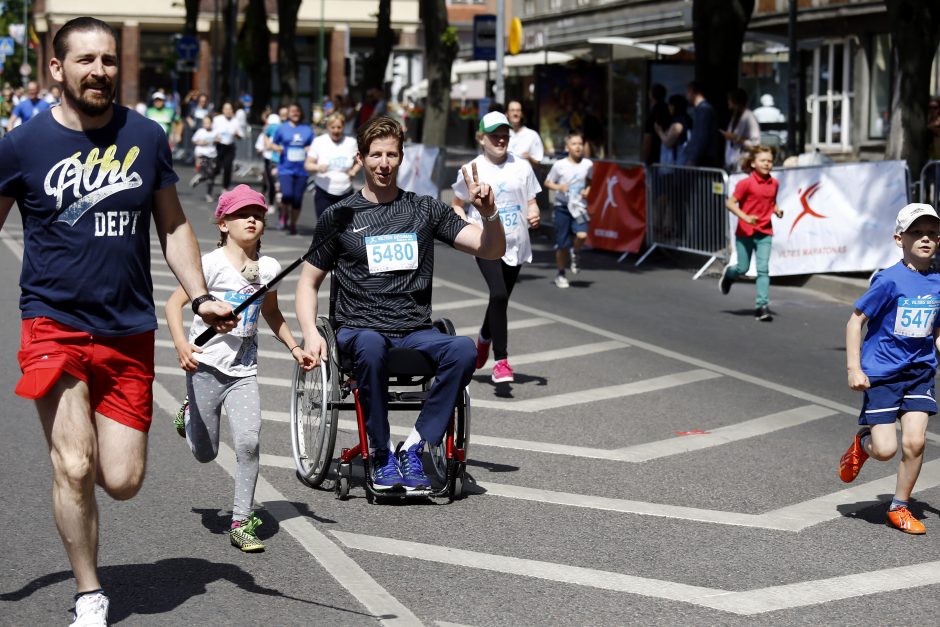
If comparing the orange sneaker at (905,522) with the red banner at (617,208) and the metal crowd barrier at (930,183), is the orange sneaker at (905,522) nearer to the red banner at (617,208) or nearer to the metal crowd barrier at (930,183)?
the metal crowd barrier at (930,183)

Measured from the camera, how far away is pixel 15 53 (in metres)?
96.8

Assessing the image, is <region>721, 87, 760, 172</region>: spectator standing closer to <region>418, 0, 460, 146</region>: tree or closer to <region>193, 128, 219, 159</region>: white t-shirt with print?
<region>418, 0, 460, 146</region>: tree

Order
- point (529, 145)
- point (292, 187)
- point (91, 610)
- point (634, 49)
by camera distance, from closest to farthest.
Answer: point (91, 610), point (529, 145), point (292, 187), point (634, 49)

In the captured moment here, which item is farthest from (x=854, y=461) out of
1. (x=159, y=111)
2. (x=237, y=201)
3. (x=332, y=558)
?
(x=159, y=111)

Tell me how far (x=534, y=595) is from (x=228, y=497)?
Answer: 203 centimetres

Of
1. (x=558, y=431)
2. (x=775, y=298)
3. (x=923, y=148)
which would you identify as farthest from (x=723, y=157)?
(x=558, y=431)

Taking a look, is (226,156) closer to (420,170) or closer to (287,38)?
(420,170)

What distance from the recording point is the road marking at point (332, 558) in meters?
5.48

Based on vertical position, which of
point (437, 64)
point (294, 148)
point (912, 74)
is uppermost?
point (437, 64)

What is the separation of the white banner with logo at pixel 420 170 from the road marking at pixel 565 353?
11636 mm

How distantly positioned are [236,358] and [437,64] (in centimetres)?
2339

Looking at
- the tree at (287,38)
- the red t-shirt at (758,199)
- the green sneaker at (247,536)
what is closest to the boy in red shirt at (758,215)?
the red t-shirt at (758,199)

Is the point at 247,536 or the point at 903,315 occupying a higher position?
the point at 903,315

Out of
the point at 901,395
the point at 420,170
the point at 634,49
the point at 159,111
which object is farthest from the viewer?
the point at 159,111
